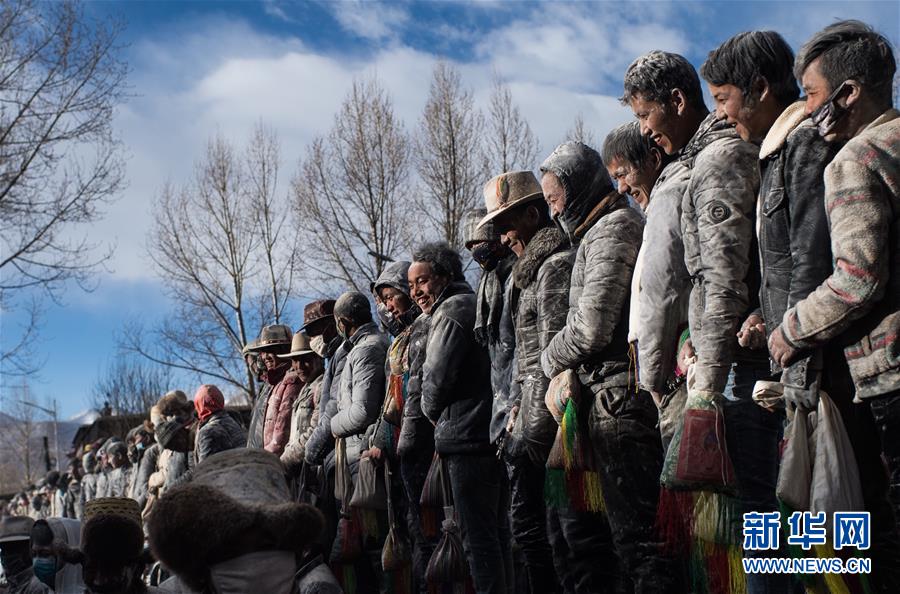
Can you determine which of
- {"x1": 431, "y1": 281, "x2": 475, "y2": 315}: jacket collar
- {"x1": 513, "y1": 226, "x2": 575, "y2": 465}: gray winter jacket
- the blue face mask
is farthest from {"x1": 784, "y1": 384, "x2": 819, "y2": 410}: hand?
the blue face mask

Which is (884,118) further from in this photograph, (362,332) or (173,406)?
(173,406)

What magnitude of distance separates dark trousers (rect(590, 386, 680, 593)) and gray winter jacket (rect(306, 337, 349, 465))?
415 centimetres

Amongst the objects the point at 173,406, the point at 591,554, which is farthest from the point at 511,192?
the point at 173,406

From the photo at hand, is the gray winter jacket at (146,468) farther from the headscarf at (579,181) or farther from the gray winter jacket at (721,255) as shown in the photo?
the gray winter jacket at (721,255)

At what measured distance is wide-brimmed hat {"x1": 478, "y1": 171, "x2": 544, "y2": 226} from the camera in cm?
628

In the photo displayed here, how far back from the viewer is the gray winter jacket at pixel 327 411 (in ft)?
29.7

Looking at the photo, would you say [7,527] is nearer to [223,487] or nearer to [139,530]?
[139,530]

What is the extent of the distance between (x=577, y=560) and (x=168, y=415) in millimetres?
8635

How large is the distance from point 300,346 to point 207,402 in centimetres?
107

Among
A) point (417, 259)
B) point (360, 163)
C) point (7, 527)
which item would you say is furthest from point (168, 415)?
point (360, 163)

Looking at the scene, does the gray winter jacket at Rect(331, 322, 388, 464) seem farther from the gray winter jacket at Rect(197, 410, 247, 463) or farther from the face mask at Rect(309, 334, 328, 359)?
the gray winter jacket at Rect(197, 410, 247, 463)

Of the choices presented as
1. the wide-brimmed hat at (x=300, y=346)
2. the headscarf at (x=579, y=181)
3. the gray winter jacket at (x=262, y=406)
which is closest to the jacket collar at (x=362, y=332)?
the wide-brimmed hat at (x=300, y=346)

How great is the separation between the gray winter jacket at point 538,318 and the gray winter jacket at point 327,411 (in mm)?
3305

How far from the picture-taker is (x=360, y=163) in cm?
2791
